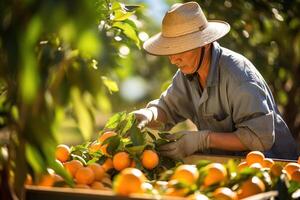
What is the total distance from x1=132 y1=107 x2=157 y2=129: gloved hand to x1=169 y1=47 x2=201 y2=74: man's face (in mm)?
254

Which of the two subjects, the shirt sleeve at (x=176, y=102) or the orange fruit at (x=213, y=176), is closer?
the orange fruit at (x=213, y=176)

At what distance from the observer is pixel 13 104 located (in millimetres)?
2225

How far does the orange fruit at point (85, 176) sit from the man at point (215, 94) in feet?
2.42

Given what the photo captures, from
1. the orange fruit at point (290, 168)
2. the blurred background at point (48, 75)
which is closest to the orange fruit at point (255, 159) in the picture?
the orange fruit at point (290, 168)

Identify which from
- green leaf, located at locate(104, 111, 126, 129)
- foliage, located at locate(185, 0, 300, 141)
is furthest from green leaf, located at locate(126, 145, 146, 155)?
foliage, located at locate(185, 0, 300, 141)

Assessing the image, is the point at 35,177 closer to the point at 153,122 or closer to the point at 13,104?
the point at 13,104

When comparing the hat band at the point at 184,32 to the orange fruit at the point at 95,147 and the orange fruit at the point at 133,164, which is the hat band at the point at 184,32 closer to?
the orange fruit at the point at 95,147

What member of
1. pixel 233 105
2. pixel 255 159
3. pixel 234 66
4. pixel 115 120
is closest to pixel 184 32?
pixel 234 66

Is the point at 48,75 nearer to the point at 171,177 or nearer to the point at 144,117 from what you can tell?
the point at 171,177

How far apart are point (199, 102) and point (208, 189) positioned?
1.40 meters

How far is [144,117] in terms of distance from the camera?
3736 millimetres

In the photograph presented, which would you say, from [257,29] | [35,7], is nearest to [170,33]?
[35,7]

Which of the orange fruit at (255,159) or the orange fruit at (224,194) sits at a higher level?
the orange fruit at (224,194)

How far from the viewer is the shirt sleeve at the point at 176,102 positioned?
13.2 ft
